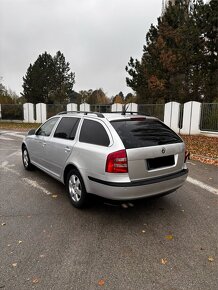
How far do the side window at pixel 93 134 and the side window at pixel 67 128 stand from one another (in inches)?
10.9

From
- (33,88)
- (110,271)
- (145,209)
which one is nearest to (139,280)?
(110,271)

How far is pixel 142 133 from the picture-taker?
12.5 feet

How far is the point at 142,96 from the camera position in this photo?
917 inches

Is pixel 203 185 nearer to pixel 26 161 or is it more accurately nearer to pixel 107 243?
pixel 107 243

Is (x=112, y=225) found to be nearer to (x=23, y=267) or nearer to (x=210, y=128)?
(x=23, y=267)

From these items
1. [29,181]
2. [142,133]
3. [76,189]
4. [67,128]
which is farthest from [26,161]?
[142,133]

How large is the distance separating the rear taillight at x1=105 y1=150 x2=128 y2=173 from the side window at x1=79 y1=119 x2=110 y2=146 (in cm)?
28

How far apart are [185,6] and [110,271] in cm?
2272

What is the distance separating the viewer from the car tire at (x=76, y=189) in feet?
12.9

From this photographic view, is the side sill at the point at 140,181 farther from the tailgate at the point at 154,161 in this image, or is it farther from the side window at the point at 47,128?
the side window at the point at 47,128

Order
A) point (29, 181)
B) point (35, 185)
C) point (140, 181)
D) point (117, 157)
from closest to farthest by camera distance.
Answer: point (117, 157), point (140, 181), point (35, 185), point (29, 181)

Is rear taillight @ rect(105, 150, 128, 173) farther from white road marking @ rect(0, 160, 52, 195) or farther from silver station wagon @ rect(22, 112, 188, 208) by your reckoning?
white road marking @ rect(0, 160, 52, 195)

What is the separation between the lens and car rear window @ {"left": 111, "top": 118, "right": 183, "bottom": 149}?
3592 millimetres

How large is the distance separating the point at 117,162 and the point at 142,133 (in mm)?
744
